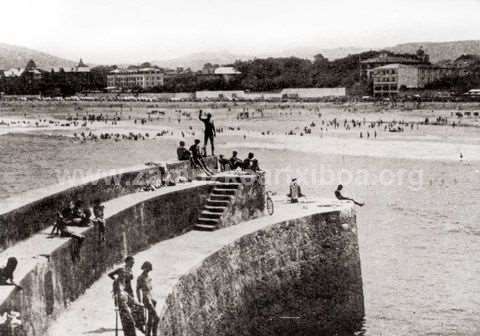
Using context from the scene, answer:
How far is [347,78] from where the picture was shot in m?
146

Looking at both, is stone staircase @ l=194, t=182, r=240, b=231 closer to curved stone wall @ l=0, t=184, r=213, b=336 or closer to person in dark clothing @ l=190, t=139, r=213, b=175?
curved stone wall @ l=0, t=184, r=213, b=336

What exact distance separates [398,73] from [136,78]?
83009 millimetres

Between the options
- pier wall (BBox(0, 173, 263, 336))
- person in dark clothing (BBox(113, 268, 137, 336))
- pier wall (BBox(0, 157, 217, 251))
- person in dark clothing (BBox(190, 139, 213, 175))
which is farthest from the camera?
person in dark clothing (BBox(190, 139, 213, 175))

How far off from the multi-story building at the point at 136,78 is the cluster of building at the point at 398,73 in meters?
61.6

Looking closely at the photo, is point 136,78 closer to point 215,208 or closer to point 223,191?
point 223,191

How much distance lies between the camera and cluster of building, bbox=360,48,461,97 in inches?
5020

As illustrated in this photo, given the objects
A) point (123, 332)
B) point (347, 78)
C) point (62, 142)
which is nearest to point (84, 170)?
point (62, 142)

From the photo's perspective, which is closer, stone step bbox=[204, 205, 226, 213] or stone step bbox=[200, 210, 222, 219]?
stone step bbox=[200, 210, 222, 219]

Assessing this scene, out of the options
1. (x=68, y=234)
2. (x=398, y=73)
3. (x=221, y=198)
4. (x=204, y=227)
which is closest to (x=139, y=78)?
(x=398, y=73)

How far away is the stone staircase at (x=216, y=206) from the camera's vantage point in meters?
17.4

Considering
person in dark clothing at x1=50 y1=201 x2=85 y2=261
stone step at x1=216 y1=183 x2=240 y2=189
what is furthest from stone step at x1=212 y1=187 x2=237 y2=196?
person in dark clothing at x1=50 y1=201 x2=85 y2=261

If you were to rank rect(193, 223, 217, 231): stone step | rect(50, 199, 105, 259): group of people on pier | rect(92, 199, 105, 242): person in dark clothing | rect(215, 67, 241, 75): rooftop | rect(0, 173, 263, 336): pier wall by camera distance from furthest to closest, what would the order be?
rect(215, 67, 241, 75): rooftop, rect(193, 223, 217, 231): stone step, rect(92, 199, 105, 242): person in dark clothing, rect(50, 199, 105, 259): group of people on pier, rect(0, 173, 263, 336): pier wall

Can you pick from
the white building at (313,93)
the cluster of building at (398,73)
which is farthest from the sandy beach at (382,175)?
the white building at (313,93)

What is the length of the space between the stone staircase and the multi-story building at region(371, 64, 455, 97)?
109221 millimetres
